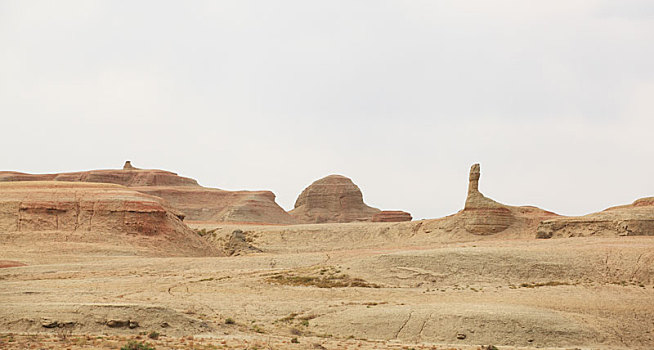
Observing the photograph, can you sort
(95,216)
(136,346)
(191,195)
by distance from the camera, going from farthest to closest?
(191,195) < (95,216) < (136,346)

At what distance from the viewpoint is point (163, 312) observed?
21219mm

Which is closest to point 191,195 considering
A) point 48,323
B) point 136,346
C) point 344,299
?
point 344,299

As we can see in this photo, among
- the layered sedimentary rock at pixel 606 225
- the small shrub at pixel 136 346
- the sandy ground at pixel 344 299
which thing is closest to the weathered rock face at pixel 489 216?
the layered sedimentary rock at pixel 606 225

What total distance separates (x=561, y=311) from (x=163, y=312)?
44.5ft

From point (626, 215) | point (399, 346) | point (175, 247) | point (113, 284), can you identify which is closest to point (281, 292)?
point (113, 284)

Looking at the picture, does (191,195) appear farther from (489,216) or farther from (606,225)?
(606,225)

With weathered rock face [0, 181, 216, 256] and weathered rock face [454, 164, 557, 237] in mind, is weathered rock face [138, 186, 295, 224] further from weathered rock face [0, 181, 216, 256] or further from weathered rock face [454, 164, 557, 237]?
weathered rock face [454, 164, 557, 237]

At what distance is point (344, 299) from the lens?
27.0 m

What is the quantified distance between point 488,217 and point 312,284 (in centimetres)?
2493

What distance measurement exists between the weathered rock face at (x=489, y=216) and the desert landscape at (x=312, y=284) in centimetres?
11

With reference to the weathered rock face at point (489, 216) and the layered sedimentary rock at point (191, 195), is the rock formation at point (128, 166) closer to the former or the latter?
the layered sedimentary rock at point (191, 195)

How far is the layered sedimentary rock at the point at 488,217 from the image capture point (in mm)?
51125

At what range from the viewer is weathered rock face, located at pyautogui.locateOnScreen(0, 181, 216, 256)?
43.9 meters

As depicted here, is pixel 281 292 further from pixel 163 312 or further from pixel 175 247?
pixel 175 247
